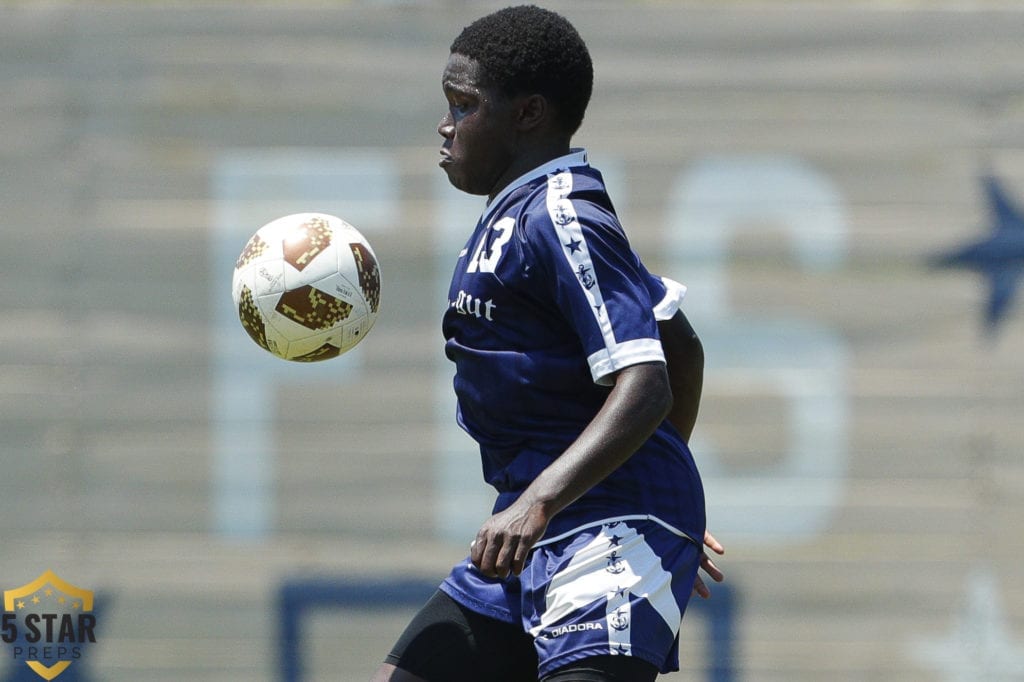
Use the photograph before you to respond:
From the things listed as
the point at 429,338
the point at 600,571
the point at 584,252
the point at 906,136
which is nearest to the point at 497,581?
the point at 600,571

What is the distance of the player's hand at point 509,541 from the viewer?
227 cm

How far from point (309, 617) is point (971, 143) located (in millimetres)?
2710

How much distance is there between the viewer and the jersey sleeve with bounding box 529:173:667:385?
7.80ft

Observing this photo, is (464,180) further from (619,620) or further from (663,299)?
(619,620)

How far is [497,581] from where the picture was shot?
270cm

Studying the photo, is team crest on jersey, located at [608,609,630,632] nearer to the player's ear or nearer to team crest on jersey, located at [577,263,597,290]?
team crest on jersey, located at [577,263,597,290]

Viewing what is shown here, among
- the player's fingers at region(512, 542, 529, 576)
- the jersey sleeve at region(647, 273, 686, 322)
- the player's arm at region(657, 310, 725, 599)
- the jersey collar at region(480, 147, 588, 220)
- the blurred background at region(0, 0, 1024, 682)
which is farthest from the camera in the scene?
the blurred background at region(0, 0, 1024, 682)

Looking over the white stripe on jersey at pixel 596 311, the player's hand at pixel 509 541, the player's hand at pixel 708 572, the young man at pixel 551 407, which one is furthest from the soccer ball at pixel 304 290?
the player's hand at pixel 708 572

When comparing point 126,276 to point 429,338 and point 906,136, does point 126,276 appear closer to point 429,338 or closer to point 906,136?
point 429,338

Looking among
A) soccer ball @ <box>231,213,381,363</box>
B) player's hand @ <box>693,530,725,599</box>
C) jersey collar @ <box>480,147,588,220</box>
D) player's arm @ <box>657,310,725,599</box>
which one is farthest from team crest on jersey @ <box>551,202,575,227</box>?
player's hand @ <box>693,530,725,599</box>

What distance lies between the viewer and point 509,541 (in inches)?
89.4

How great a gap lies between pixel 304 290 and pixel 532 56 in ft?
2.23

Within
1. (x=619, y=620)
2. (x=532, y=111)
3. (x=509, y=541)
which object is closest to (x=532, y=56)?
(x=532, y=111)

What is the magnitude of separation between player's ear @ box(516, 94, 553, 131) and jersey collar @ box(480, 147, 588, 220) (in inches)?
3.3
